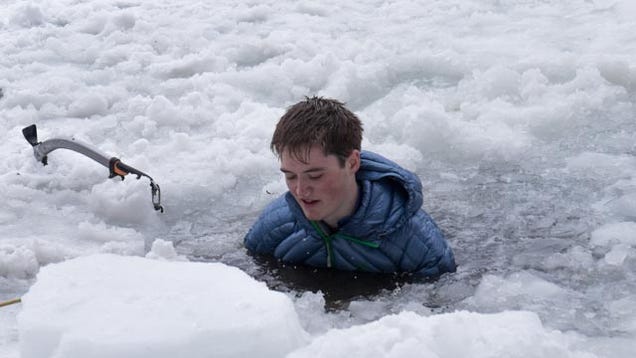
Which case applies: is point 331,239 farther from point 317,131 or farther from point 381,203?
point 317,131

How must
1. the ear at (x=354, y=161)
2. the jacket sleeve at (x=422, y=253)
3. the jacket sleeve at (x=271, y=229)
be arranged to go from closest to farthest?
the ear at (x=354, y=161) → the jacket sleeve at (x=422, y=253) → the jacket sleeve at (x=271, y=229)

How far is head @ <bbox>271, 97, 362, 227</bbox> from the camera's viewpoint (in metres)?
3.56

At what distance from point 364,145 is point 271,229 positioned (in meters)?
1.53

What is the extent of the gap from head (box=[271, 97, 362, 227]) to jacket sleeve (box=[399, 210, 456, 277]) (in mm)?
380

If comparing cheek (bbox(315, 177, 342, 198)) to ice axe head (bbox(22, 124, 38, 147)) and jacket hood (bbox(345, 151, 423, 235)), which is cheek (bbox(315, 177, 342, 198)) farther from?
ice axe head (bbox(22, 124, 38, 147))

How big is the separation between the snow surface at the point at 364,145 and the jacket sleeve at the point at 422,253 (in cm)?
9

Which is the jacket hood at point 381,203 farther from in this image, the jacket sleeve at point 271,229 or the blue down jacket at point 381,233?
the jacket sleeve at point 271,229

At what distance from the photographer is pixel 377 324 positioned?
2400 mm

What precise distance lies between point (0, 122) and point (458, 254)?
3.86 m

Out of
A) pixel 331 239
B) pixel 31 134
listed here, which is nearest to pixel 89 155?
pixel 31 134

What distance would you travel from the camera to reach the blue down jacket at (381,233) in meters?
3.80

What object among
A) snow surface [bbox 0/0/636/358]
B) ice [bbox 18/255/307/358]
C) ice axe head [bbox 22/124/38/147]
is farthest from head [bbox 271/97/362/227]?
ice axe head [bbox 22/124/38/147]

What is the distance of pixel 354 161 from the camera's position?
3.78 meters

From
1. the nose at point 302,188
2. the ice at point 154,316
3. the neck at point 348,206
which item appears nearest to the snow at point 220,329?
the ice at point 154,316
